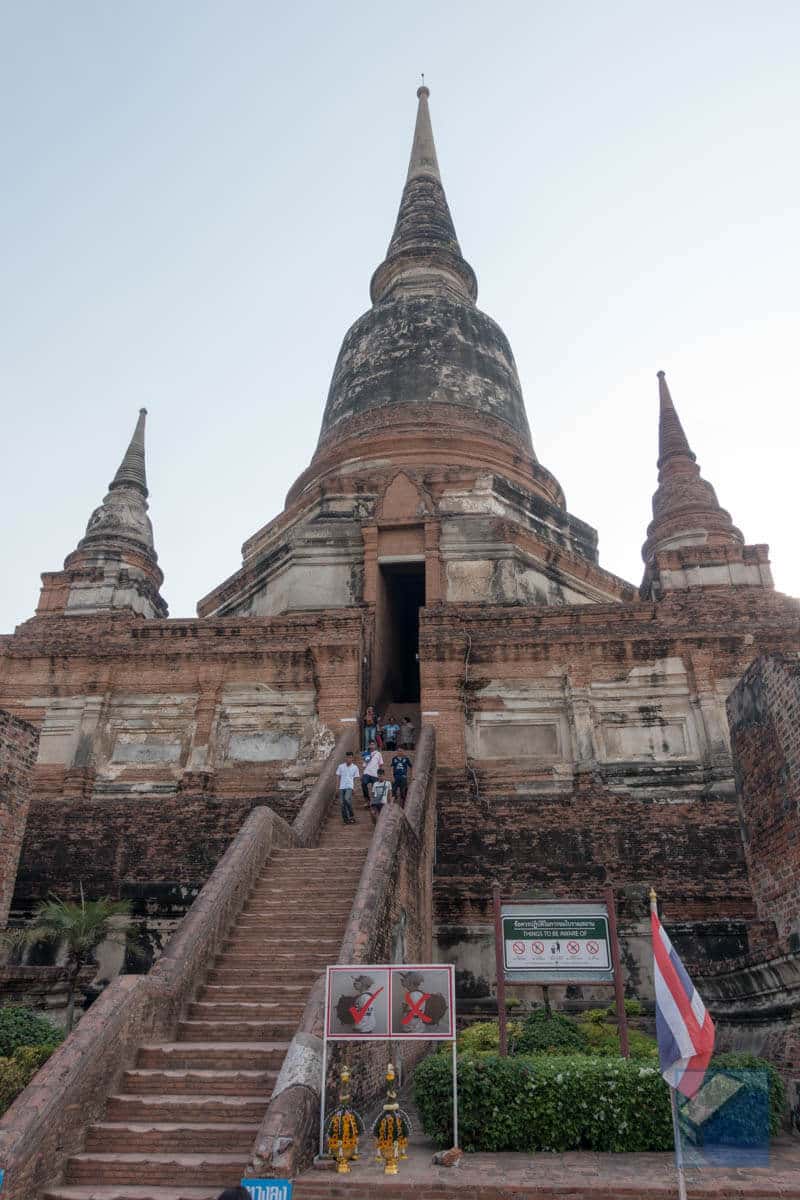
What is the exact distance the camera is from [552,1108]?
7012 mm

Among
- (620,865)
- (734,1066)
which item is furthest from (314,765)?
(734,1066)

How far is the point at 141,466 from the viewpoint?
26125 millimetres

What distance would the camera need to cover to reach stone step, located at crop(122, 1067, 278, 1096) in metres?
7.22

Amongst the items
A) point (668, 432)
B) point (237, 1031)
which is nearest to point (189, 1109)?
point (237, 1031)

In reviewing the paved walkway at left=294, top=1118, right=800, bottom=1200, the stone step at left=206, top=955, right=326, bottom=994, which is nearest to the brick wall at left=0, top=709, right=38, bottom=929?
the stone step at left=206, top=955, right=326, bottom=994

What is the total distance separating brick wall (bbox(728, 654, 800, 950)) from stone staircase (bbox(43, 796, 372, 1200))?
438 cm

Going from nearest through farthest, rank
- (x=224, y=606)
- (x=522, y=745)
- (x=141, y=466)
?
(x=522, y=745)
(x=224, y=606)
(x=141, y=466)

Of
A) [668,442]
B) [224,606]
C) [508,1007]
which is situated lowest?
[508,1007]

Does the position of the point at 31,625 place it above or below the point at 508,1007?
above

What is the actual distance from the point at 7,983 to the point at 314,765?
239 inches

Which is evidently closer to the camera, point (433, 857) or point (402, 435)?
point (433, 857)

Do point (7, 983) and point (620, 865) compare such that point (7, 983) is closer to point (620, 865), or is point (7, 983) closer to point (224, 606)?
point (620, 865)

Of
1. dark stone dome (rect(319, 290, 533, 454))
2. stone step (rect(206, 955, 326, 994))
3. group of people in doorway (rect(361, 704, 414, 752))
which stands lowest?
stone step (rect(206, 955, 326, 994))

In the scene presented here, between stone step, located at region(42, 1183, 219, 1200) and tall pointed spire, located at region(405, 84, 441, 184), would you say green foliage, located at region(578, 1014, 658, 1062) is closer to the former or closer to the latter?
stone step, located at region(42, 1183, 219, 1200)
